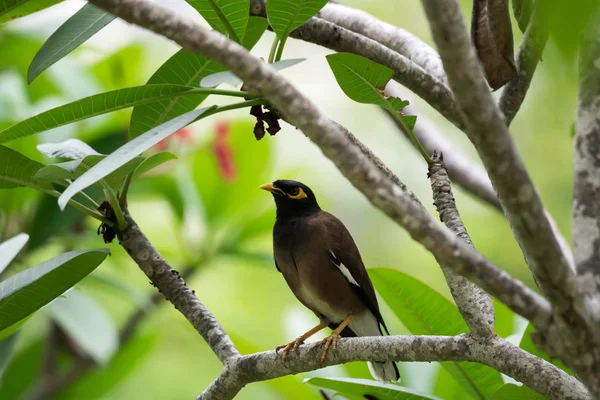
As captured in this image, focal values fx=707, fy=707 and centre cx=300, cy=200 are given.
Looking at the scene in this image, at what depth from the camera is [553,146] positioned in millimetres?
5852

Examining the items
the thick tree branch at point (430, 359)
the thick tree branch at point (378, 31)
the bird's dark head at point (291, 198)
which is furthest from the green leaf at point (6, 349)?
the thick tree branch at point (378, 31)

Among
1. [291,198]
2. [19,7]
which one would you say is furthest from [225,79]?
[291,198]

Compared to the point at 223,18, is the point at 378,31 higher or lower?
higher

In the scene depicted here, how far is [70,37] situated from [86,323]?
1841 mm

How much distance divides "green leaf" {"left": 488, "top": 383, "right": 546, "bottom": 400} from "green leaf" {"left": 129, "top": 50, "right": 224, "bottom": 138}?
1.14m

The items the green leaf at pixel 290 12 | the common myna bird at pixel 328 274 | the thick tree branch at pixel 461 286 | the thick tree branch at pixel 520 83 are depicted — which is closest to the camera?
the thick tree branch at pixel 461 286

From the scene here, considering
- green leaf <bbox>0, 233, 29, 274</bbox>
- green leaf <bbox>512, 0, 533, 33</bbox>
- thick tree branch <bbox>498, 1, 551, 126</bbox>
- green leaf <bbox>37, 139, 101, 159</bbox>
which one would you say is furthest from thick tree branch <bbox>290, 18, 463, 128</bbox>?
green leaf <bbox>0, 233, 29, 274</bbox>

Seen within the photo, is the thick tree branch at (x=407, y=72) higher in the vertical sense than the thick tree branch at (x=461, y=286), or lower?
higher

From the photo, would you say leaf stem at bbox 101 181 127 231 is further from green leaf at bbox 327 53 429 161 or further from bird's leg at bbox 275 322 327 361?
green leaf at bbox 327 53 429 161

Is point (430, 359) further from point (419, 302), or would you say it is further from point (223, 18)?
point (223, 18)

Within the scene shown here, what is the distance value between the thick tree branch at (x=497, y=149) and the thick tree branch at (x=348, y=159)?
0.05m

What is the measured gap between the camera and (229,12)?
1789mm

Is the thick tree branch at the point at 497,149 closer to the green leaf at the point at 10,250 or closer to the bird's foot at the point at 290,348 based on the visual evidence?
the bird's foot at the point at 290,348

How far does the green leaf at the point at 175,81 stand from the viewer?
2.02m
